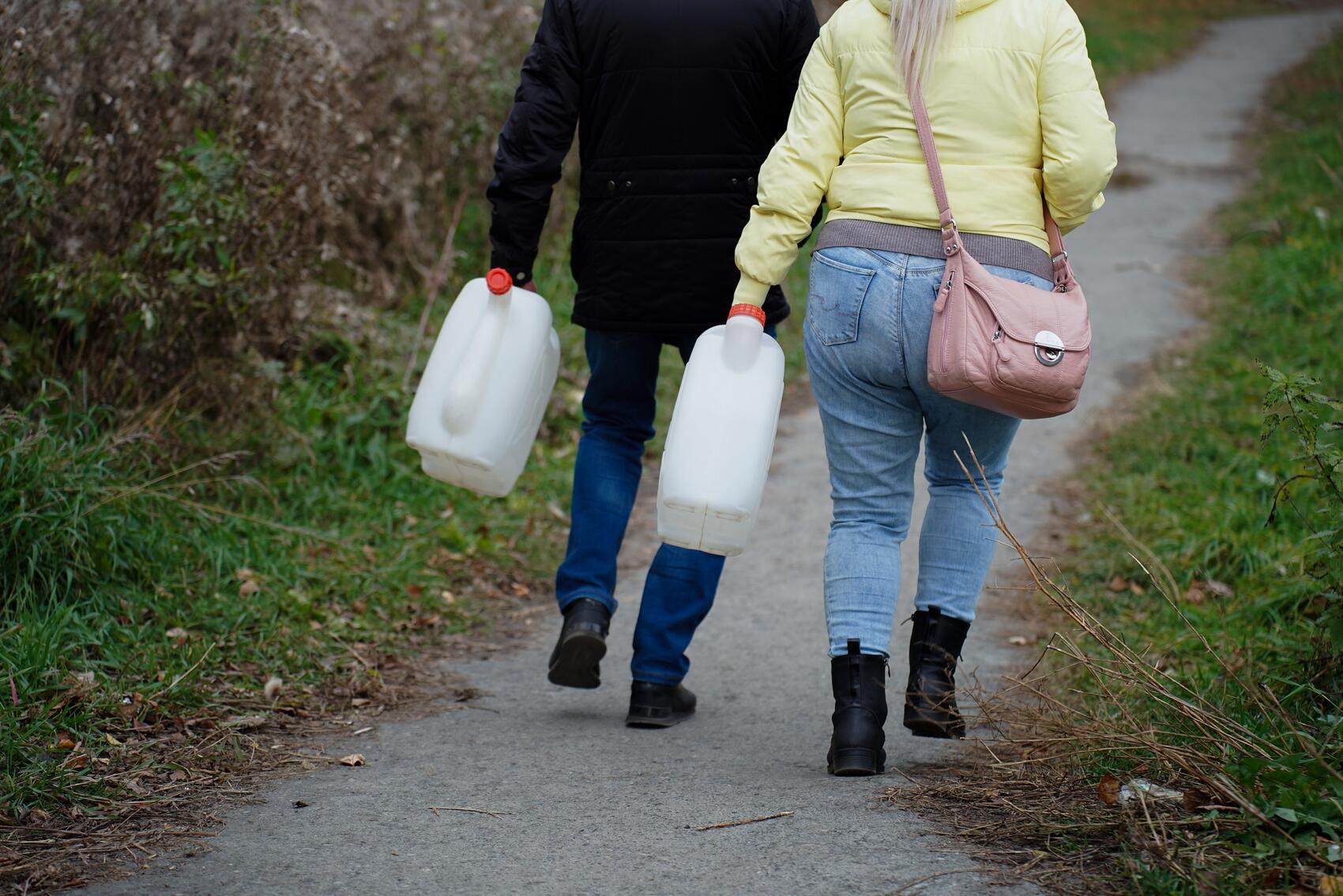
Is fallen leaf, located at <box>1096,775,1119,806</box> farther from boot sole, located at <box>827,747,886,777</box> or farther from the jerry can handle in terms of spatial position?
the jerry can handle

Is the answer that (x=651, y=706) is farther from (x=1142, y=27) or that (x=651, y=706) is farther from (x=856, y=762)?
(x=1142, y=27)

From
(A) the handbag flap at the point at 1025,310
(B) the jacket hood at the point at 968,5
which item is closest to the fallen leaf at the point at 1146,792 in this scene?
(A) the handbag flap at the point at 1025,310

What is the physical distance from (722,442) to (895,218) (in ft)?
1.91

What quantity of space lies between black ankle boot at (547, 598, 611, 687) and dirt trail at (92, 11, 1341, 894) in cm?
14

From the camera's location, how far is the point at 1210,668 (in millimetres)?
3572

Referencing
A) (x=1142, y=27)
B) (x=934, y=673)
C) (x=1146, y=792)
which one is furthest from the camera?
(x=1142, y=27)

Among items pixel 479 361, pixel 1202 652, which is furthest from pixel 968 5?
pixel 1202 652

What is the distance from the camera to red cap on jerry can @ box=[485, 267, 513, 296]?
3336 millimetres

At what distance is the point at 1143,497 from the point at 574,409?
2.48 meters

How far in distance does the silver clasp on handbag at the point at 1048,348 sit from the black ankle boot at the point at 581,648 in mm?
1322

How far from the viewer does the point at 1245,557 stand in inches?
179

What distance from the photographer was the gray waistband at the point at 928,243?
2.75 metres

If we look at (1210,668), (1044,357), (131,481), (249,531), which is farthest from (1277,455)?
(131,481)

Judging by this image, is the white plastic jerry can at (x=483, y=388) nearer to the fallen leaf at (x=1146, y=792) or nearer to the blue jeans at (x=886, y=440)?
the blue jeans at (x=886, y=440)
